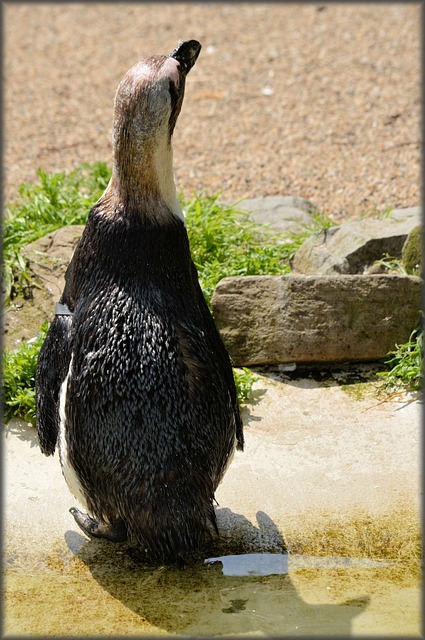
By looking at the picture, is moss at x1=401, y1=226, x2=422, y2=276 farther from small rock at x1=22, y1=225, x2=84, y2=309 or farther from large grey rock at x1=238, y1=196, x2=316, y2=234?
small rock at x1=22, y1=225, x2=84, y2=309

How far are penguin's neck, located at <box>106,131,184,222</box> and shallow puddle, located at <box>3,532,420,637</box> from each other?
5.19 feet

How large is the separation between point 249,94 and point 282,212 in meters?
2.77

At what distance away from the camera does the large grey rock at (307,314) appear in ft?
18.4

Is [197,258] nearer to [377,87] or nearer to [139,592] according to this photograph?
[139,592]

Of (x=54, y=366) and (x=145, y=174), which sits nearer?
(x=145, y=174)

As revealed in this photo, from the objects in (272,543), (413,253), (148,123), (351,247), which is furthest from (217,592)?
(351,247)

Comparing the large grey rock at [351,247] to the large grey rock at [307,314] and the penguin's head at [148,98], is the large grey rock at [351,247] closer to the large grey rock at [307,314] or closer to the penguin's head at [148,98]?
the large grey rock at [307,314]

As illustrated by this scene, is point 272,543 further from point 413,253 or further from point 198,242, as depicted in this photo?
point 198,242

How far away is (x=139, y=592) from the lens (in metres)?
3.90

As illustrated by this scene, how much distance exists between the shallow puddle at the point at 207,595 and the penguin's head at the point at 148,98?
1.88 m

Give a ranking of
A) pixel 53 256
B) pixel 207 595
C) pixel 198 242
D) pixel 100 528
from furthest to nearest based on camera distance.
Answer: pixel 198 242 < pixel 53 256 < pixel 100 528 < pixel 207 595

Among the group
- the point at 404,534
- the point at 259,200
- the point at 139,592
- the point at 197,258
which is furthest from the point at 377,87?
the point at 139,592

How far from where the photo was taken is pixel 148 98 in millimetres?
3424

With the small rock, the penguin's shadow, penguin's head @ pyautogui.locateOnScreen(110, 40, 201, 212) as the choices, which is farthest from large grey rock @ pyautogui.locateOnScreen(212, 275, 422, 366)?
penguin's head @ pyautogui.locateOnScreen(110, 40, 201, 212)
